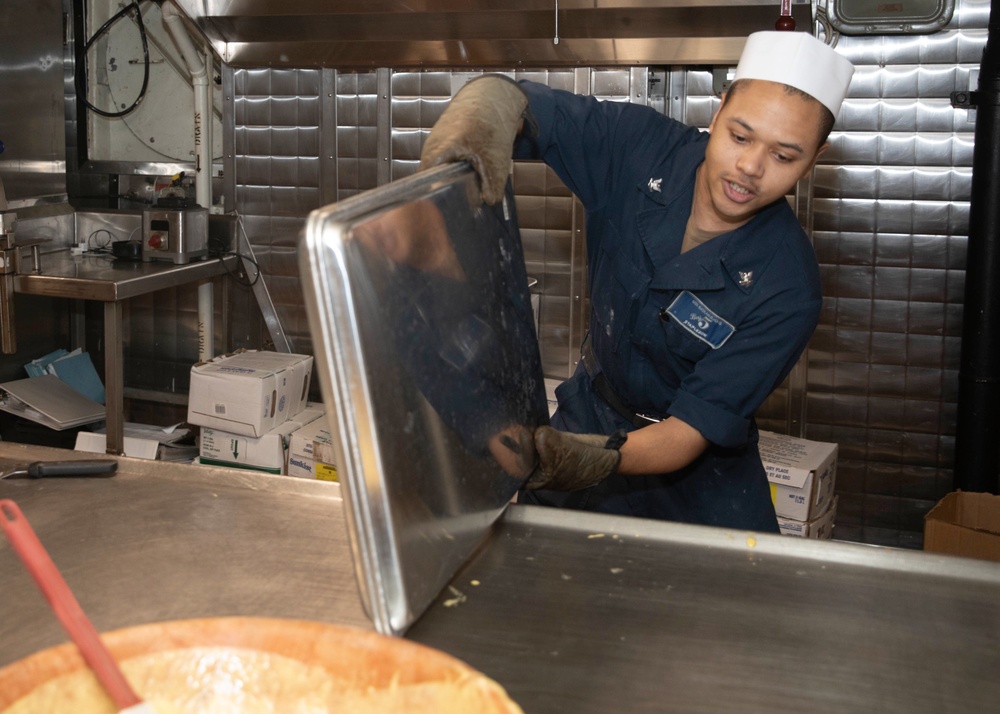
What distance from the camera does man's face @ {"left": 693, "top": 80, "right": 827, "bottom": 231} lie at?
1628 mm

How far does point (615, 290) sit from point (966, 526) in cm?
164

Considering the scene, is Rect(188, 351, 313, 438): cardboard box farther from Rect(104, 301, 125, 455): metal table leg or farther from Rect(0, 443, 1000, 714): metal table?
Rect(0, 443, 1000, 714): metal table

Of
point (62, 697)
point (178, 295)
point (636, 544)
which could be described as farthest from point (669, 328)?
point (178, 295)

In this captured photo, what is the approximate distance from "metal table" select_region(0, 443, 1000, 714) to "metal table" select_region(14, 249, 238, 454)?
6.90 feet

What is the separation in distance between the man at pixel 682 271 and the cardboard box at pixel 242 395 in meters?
1.64

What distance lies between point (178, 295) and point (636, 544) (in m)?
3.41

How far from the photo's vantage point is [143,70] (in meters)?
4.26

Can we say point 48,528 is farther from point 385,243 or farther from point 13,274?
point 13,274

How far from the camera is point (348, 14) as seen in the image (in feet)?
11.9

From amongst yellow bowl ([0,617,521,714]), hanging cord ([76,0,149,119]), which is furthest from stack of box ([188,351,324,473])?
yellow bowl ([0,617,521,714])

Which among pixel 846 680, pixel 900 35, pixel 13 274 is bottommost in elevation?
pixel 846 680

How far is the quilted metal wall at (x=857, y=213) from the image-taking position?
3.25 m

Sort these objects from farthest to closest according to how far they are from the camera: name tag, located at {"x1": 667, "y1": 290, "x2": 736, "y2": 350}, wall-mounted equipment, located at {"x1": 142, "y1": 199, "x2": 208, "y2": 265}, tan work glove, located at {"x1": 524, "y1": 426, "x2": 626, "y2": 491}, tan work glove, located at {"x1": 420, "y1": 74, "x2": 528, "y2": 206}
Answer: wall-mounted equipment, located at {"x1": 142, "y1": 199, "x2": 208, "y2": 265}, name tag, located at {"x1": 667, "y1": 290, "x2": 736, "y2": 350}, tan work glove, located at {"x1": 524, "y1": 426, "x2": 626, "y2": 491}, tan work glove, located at {"x1": 420, "y1": 74, "x2": 528, "y2": 206}

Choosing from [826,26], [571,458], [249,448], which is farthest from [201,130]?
[571,458]
